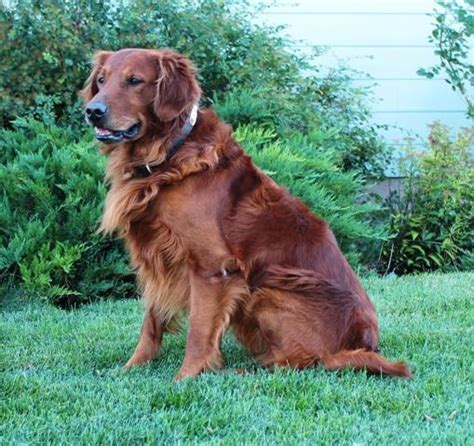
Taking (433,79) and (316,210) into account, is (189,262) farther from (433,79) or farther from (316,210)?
(433,79)

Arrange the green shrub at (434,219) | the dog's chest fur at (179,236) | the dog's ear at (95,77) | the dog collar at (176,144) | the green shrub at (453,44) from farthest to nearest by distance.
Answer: the green shrub at (453,44)
the green shrub at (434,219)
the dog's ear at (95,77)
the dog collar at (176,144)
the dog's chest fur at (179,236)

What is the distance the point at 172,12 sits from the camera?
743 centimetres

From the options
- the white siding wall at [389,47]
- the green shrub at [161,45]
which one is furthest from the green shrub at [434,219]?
the white siding wall at [389,47]

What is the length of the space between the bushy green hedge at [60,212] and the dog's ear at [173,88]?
6.78ft

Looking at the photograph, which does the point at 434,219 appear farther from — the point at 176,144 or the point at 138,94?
the point at 138,94

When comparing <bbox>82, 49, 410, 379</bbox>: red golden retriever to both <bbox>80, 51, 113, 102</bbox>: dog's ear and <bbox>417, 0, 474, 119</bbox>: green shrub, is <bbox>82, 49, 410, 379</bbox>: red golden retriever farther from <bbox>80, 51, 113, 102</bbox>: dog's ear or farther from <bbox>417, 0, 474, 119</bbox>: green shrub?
<bbox>417, 0, 474, 119</bbox>: green shrub

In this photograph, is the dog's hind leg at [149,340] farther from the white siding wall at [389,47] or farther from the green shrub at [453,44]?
the white siding wall at [389,47]

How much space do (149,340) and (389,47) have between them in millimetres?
6610

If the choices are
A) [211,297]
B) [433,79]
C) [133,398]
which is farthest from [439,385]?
[433,79]

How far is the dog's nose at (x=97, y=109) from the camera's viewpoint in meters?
3.57

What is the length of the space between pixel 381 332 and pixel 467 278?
229cm

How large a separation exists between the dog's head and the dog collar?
0.06m

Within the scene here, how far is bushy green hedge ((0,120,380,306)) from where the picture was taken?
18.7 ft

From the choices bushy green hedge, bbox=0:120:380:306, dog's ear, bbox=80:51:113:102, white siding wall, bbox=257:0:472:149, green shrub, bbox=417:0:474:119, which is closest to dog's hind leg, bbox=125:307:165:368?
dog's ear, bbox=80:51:113:102
